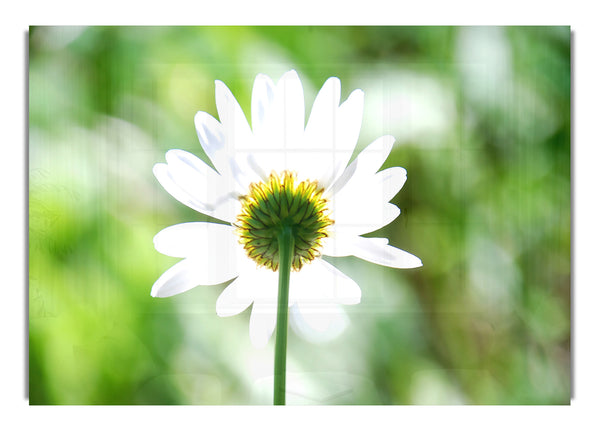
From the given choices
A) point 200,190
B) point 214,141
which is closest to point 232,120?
point 214,141

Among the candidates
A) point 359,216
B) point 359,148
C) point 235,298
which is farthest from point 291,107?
point 235,298

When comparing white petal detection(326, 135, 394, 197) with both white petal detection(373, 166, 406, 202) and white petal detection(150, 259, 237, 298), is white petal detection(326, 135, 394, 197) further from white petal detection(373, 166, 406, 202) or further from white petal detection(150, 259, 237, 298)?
white petal detection(150, 259, 237, 298)

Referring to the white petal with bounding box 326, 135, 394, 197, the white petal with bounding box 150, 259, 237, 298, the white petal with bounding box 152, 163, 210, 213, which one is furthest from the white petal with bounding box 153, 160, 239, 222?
the white petal with bounding box 326, 135, 394, 197

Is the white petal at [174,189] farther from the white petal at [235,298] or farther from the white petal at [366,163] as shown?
the white petal at [366,163]

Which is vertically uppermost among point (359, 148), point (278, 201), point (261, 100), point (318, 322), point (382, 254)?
point (261, 100)

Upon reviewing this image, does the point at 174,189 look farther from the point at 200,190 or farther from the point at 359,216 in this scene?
the point at 359,216

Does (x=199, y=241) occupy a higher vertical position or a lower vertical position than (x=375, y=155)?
lower
